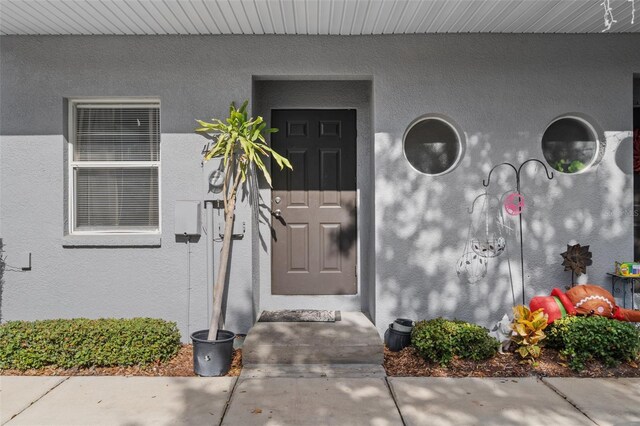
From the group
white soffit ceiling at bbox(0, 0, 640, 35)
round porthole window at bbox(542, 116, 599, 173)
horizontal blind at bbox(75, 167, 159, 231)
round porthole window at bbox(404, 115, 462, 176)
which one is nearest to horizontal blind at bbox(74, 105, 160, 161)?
horizontal blind at bbox(75, 167, 159, 231)

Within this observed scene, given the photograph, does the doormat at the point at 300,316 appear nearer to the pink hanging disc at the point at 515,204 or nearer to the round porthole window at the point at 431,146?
the round porthole window at the point at 431,146

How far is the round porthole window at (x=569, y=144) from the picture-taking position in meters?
4.43

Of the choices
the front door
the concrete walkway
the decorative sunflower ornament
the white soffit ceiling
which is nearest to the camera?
the concrete walkway

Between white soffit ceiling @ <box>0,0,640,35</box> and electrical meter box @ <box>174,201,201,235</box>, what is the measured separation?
1.57 m

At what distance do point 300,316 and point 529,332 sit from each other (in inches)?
80.1

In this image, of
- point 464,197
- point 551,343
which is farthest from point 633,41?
point 551,343

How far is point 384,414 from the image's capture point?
308cm

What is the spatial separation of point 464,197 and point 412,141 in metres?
0.71

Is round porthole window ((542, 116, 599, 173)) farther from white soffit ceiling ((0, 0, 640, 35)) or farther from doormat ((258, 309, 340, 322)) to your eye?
doormat ((258, 309, 340, 322))

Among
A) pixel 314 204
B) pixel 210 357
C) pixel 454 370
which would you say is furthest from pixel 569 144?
pixel 210 357

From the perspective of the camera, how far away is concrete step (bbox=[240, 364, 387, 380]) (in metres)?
3.70

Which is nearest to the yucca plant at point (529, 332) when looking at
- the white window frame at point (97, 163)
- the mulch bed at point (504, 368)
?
the mulch bed at point (504, 368)

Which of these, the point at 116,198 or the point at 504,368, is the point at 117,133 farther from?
the point at 504,368

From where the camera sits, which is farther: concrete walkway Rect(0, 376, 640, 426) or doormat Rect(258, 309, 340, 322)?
doormat Rect(258, 309, 340, 322)
